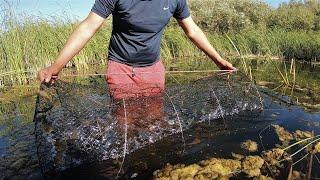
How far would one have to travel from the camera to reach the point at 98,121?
13.0ft

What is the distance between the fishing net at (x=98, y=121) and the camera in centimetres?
391

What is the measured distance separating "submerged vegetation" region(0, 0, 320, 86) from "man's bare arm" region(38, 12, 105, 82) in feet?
12.0

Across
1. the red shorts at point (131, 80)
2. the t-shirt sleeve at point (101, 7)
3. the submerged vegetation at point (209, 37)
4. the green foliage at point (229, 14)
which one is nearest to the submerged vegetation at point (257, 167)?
the red shorts at point (131, 80)

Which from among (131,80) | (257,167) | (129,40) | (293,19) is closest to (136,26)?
(129,40)

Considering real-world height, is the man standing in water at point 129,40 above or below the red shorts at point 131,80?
above

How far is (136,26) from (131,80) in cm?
64

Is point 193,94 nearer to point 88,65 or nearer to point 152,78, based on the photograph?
point 152,78

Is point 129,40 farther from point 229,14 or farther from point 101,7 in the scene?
point 229,14

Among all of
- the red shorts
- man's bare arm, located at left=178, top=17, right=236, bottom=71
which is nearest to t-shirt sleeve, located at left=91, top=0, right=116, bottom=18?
the red shorts

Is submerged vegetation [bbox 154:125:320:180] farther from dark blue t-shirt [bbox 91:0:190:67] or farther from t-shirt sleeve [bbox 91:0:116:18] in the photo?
t-shirt sleeve [bbox 91:0:116:18]

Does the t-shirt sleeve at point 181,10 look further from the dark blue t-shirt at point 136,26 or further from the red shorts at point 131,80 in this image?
the red shorts at point 131,80

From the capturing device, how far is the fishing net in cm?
391

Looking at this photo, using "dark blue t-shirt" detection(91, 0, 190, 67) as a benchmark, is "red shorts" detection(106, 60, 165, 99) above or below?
below

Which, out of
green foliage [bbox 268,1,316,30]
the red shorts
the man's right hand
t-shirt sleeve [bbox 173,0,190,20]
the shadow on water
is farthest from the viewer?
green foliage [bbox 268,1,316,30]
